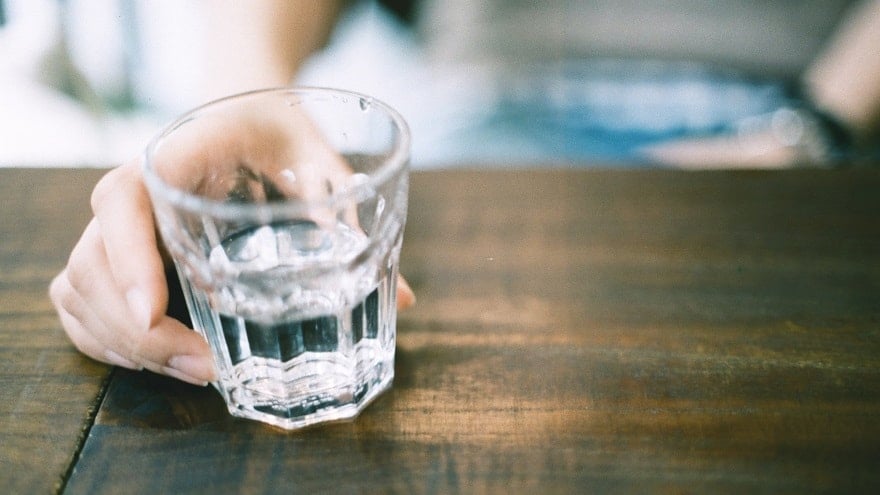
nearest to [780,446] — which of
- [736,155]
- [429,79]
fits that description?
[736,155]

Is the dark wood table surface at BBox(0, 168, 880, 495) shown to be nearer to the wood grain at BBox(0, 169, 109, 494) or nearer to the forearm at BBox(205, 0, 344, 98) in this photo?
the wood grain at BBox(0, 169, 109, 494)

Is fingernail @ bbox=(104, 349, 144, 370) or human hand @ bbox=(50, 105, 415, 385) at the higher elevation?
human hand @ bbox=(50, 105, 415, 385)

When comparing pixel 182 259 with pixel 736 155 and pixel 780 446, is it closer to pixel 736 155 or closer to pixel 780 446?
pixel 780 446

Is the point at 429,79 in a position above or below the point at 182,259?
below

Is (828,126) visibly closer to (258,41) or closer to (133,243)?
(258,41)

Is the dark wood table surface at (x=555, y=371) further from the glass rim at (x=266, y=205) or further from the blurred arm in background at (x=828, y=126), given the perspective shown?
the blurred arm in background at (x=828, y=126)

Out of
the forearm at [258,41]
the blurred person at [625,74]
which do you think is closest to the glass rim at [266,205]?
the forearm at [258,41]

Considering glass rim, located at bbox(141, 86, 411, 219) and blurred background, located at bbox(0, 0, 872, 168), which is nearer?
glass rim, located at bbox(141, 86, 411, 219)

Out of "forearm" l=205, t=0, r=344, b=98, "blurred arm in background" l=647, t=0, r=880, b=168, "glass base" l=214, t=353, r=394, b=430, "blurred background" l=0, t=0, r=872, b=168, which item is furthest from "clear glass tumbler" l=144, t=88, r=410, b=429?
"blurred arm in background" l=647, t=0, r=880, b=168
